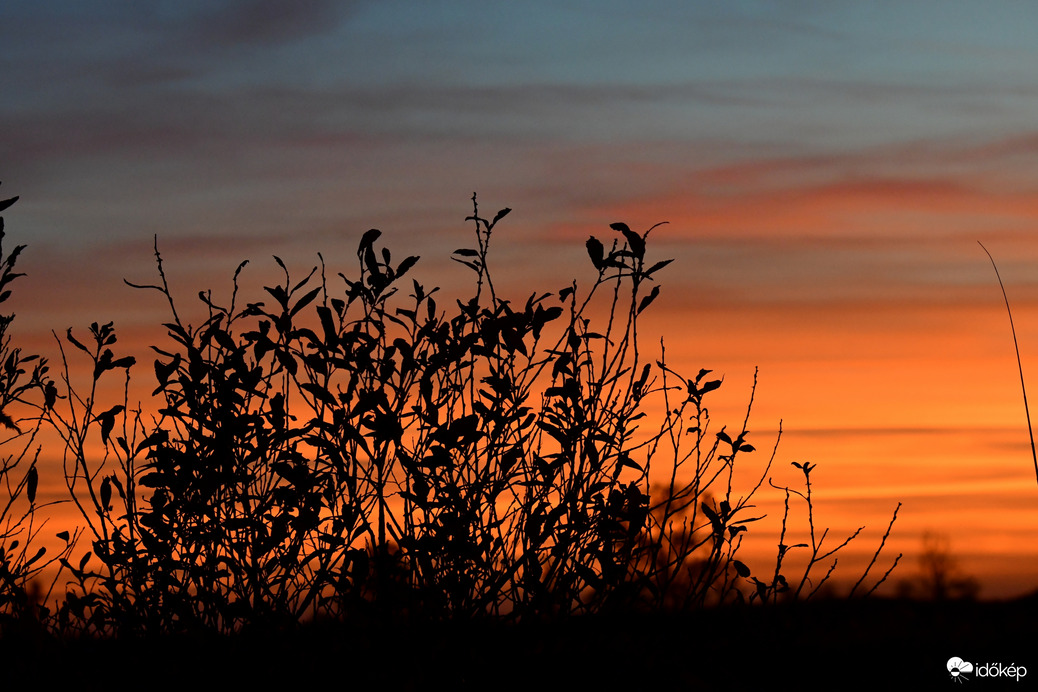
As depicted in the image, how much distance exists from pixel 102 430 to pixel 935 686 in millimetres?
5239

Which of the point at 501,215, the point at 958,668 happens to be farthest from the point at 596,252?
the point at 958,668

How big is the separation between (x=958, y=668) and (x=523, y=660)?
9.98 ft

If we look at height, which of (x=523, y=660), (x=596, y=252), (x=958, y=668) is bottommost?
(x=958, y=668)

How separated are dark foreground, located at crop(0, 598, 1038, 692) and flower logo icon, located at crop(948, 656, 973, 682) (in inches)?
1.3

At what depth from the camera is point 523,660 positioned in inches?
215

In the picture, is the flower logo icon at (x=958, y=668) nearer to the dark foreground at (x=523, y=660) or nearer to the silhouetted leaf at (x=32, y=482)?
the dark foreground at (x=523, y=660)

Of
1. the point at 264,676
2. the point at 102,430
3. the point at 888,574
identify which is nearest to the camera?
the point at 264,676

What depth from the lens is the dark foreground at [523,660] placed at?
17.4 ft

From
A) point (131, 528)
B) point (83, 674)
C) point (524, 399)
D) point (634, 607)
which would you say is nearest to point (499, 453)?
point (524, 399)

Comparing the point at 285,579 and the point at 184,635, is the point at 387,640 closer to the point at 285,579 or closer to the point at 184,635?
the point at 285,579

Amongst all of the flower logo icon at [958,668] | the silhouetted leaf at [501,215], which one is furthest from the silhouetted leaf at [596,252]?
the flower logo icon at [958,668]

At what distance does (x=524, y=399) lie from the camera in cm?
542

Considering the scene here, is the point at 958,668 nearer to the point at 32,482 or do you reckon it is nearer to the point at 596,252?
the point at 596,252

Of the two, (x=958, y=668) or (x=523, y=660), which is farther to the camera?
(x=958, y=668)
